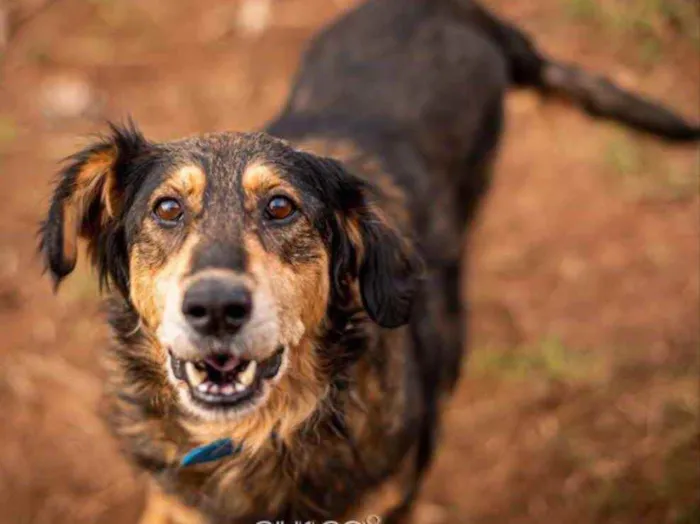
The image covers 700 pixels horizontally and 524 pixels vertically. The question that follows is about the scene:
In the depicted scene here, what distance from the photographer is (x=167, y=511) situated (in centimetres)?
325

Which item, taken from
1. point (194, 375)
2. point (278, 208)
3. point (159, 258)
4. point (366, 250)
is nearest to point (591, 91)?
point (366, 250)

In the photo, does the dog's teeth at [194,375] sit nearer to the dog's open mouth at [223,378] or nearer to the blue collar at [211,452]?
the dog's open mouth at [223,378]

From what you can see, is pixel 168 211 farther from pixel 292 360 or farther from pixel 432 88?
pixel 432 88

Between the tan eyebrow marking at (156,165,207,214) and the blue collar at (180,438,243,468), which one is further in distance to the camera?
the blue collar at (180,438,243,468)

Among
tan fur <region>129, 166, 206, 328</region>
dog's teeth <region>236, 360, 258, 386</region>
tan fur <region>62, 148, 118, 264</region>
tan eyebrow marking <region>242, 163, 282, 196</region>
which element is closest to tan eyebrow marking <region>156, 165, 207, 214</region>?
tan fur <region>129, 166, 206, 328</region>

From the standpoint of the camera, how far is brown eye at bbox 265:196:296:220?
8.96 ft

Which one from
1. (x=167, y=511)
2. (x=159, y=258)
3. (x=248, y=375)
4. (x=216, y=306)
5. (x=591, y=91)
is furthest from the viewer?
(x=591, y=91)

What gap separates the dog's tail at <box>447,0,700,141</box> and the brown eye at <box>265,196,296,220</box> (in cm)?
228

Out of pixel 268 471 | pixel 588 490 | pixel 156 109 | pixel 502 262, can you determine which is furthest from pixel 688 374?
pixel 156 109

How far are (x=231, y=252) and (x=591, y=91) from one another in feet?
9.25

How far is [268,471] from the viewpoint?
2998 mm

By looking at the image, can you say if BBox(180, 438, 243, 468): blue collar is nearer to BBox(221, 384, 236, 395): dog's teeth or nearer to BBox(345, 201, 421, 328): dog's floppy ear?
BBox(221, 384, 236, 395): dog's teeth

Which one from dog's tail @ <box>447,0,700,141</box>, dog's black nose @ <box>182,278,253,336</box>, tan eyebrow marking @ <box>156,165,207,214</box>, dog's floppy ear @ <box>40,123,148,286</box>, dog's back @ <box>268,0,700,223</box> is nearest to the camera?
dog's black nose @ <box>182,278,253,336</box>

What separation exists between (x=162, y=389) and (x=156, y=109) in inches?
137
